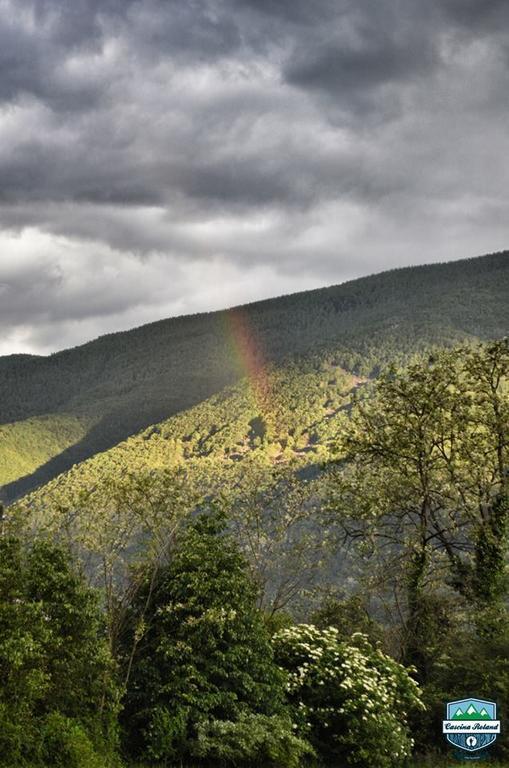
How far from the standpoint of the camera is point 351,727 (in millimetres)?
17281

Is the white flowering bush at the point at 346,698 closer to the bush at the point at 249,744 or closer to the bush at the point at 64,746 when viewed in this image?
the bush at the point at 249,744

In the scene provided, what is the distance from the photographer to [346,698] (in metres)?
17.8

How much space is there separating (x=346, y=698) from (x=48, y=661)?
654 cm

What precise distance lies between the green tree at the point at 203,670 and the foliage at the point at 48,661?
100cm

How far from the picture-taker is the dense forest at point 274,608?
48.5 feet

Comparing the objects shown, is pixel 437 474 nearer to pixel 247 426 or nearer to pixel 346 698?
pixel 346 698

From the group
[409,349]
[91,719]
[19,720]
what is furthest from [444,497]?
[409,349]

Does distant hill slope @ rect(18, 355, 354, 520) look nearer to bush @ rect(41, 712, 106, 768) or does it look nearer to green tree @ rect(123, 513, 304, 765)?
green tree @ rect(123, 513, 304, 765)

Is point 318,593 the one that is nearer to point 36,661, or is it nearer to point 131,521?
point 131,521

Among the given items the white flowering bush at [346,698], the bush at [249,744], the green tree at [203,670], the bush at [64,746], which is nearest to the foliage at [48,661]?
the bush at [64,746]

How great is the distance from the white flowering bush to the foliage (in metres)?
4.30

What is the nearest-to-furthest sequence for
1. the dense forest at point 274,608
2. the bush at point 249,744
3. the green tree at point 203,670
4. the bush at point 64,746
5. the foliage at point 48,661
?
the foliage at point 48,661
the bush at point 64,746
the dense forest at point 274,608
the bush at point 249,744
the green tree at point 203,670

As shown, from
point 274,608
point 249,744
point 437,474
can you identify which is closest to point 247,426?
point 437,474

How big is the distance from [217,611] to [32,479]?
186 meters
